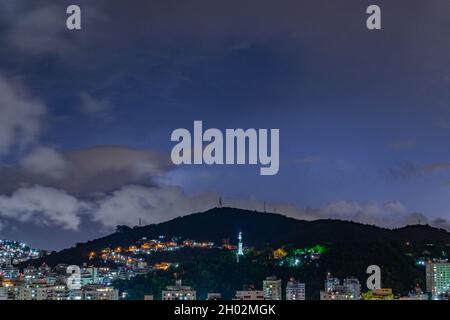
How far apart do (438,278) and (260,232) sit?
282cm

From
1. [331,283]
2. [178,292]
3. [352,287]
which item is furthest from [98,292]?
[331,283]

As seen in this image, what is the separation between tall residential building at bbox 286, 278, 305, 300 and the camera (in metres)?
9.91

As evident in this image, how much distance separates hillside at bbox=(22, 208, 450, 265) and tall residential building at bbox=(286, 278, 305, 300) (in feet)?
2.14

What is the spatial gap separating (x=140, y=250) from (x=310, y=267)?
2.91m

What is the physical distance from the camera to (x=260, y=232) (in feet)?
33.2

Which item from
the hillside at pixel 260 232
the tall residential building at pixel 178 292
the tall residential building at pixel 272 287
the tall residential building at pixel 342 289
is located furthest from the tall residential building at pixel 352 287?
the tall residential building at pixel 178 292

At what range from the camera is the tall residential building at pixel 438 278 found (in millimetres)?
8156

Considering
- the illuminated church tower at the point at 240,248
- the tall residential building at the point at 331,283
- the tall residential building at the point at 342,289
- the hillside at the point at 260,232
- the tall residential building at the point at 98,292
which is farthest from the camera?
the illuminated church tower at the point at 240,248

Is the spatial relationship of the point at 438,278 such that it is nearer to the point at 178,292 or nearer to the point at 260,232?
the point at 260,232

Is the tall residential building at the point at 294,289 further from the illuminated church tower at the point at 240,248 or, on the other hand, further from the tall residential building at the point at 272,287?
the illuminated church tower at the point at 240,248

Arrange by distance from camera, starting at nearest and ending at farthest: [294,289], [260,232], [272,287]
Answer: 1. [272,287]
2. [294,289]
3. [260,232]

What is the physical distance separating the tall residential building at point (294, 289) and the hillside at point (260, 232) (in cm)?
65
